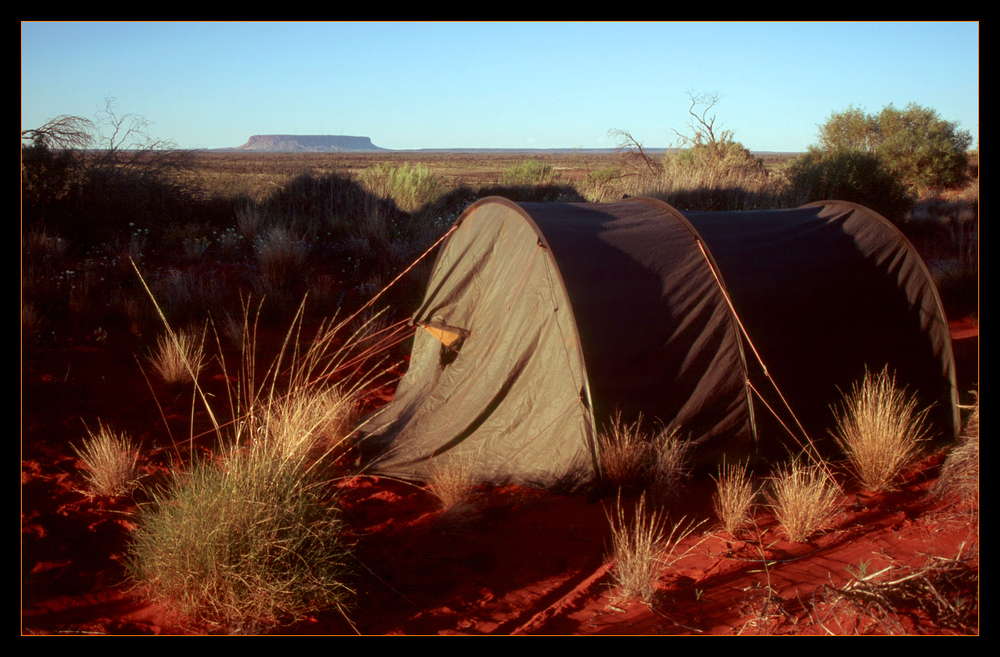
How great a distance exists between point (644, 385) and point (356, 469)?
251 centimetres

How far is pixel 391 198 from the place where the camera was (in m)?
14.4

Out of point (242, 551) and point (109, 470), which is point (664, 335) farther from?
point (109, 470)

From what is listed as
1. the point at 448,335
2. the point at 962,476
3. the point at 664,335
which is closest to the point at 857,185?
the point at 962,476

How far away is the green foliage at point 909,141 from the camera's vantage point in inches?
841

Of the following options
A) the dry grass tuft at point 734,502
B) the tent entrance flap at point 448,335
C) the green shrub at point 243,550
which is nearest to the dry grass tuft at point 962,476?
the dry grass tuft at point 734,502

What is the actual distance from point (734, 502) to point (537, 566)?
1368mm

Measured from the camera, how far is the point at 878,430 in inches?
188

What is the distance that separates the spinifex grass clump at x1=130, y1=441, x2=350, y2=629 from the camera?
335 cm

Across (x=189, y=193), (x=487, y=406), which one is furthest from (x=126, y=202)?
(x=487, y=406)

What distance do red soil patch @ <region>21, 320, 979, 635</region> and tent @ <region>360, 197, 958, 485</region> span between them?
459mm

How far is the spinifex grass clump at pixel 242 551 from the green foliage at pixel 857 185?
12951mm

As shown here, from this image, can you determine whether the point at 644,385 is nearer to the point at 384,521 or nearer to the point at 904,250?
the point at 384,521

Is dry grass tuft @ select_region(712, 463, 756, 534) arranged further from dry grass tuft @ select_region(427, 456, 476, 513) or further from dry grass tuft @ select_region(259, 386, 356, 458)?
dry grass tuft @ select_region(259, 386, 356, 458)
